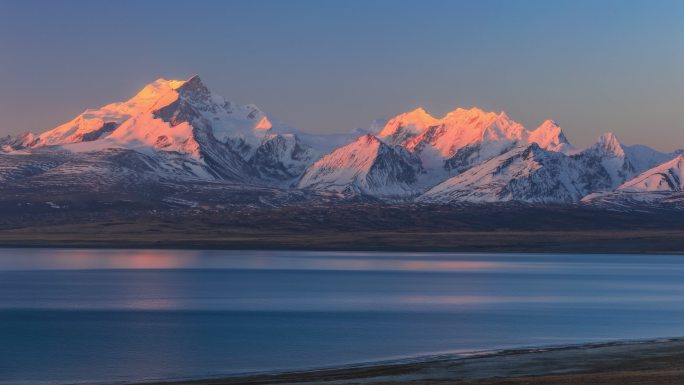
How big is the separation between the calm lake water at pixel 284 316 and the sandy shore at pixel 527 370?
467 centimetres

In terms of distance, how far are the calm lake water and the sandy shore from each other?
467 cm

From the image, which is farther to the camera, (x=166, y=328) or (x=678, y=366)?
Result: (x=166, y=328)

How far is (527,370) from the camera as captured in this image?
6125 cm

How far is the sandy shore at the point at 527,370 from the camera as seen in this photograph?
54.4 meters

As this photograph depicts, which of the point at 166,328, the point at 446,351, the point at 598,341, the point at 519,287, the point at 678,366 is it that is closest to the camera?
the point at 678,366

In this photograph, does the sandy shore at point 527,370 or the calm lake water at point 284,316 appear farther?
the calm lake water at point 284,316

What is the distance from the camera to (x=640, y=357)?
215 feet

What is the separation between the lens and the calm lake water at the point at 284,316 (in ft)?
234

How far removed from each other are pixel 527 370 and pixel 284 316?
4074 cm

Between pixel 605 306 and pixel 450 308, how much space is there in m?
14.5

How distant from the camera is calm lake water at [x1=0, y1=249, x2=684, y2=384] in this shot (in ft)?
234

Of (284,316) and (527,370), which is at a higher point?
(284,316)

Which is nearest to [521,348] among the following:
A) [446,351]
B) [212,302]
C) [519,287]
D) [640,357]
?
[446,351]

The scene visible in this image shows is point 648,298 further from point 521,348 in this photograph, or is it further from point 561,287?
point 521,348
